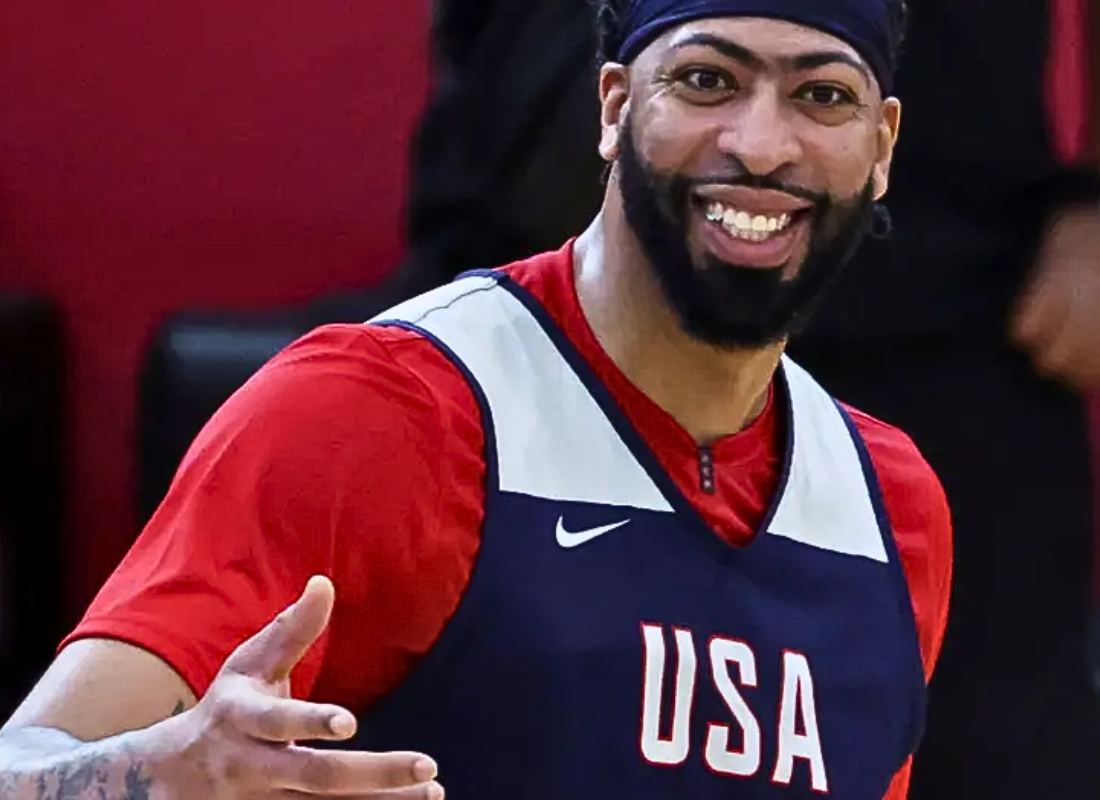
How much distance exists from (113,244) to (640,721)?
154cm

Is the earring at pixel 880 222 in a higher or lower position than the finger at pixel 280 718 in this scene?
higher

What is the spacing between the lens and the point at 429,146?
203 cm

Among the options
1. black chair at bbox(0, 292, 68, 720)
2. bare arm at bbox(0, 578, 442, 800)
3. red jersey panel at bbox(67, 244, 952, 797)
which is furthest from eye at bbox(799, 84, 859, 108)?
black chair at bbox(0, 292, 68, 720)

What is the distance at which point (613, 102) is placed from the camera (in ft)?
4.44

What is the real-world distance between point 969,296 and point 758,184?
2.15 ft

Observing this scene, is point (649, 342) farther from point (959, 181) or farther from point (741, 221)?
point (959, 181)

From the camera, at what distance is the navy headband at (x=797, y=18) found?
4.18ft

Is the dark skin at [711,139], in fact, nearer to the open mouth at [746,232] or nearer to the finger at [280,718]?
the open mouth at [746,232]

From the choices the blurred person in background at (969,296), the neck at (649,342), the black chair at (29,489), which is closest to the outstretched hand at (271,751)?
the neck at (649,342)

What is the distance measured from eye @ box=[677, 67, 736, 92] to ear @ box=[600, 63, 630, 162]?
0.06m

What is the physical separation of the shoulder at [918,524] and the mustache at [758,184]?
25 cm

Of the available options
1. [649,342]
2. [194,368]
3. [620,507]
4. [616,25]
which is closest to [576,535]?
[620,507]

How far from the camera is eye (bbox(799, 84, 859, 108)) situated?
129 cm

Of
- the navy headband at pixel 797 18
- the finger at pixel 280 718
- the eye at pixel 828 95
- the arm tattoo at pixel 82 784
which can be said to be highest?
the navy headband at pixel 797 18
